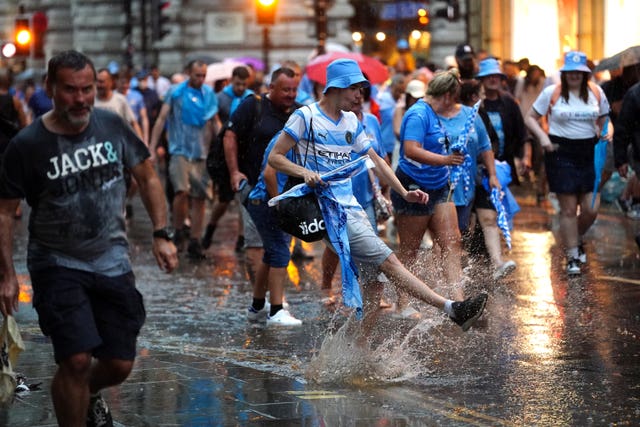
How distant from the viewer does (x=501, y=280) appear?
1143cm

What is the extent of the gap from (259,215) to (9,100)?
4.21 m

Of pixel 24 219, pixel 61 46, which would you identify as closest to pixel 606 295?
pixel 24 219

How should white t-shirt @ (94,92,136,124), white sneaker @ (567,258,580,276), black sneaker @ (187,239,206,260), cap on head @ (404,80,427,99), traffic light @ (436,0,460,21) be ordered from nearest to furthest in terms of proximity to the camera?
1. white sneaker @ (567,258,580,276)
2. cap on head @ (404,80,427,99)
3. black sneaker @ (187,239,206,260)
4. white t-shirt @ (94,92,136,124)
5. traffic light @ (436,0,460,21)

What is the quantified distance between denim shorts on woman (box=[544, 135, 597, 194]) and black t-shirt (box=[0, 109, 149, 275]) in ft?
22.9

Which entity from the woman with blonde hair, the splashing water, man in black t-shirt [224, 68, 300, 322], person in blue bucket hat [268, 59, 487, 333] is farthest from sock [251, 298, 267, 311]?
person in blue bucket hat [268, 59, 487, 333]

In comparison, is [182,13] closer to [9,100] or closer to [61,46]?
[61,46]

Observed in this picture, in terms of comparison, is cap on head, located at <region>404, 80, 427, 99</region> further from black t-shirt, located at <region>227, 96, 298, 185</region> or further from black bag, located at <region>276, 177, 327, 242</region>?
black bag, located at <region>276, 177, 327, 242</region>

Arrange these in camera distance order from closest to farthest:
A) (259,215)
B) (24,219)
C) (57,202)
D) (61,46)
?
(57,202) → (259,215) → (24,219) → (61,46)

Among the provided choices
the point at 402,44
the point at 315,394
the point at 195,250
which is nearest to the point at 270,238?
the point at 315,394

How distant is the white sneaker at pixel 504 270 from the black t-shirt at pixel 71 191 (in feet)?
18.0

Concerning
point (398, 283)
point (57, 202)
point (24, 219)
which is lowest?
point (24, 219)

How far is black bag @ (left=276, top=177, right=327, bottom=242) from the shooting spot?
26.5 feet

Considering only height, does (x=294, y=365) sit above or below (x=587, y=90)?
below

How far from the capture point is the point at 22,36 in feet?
76.6
